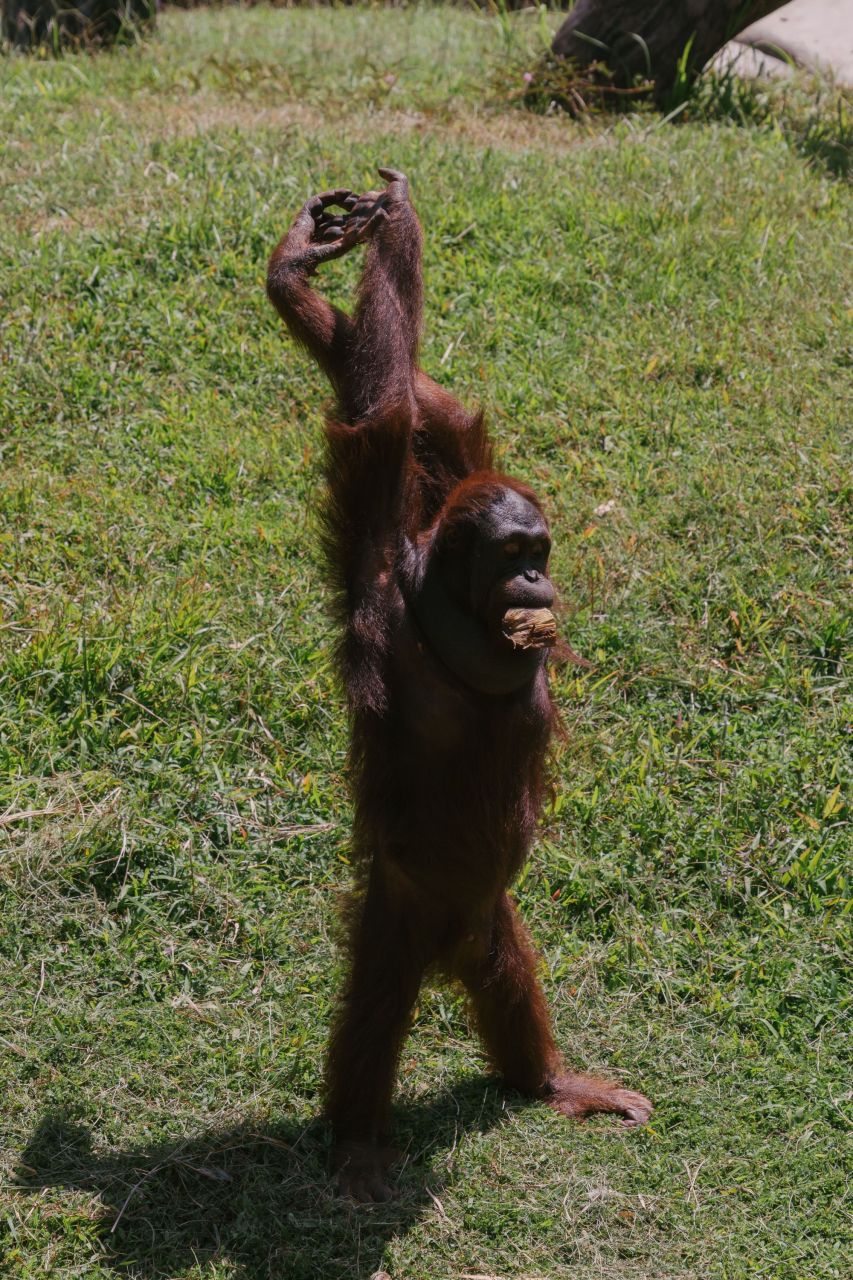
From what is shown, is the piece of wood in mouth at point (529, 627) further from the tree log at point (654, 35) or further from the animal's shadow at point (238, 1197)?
the tree log at point (654, 35)

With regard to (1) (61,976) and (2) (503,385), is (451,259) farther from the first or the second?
(1) (61,976)

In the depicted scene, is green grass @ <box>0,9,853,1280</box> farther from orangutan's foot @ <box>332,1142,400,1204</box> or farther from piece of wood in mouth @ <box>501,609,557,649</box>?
piece of wood in mouth @ <box>501,609,557,649</box>

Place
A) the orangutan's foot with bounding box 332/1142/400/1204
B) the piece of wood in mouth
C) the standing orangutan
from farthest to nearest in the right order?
the orangutan's foot with bounding box 332/1142/400/1204 → the standing orangutan → the piece of wood in mouth

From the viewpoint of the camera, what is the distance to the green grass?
3262mm

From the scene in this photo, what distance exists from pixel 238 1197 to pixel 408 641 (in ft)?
4.32

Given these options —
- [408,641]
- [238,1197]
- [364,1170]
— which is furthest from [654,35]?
[238,1197]

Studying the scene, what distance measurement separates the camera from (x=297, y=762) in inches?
167

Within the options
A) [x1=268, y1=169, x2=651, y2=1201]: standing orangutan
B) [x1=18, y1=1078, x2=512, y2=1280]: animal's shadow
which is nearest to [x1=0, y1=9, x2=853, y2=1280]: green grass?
[x1=18, y1=1078, x2=512, y2=1280]: animal's shadow

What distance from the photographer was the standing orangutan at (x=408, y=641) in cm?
285

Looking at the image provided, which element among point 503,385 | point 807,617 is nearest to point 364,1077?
point 807,617

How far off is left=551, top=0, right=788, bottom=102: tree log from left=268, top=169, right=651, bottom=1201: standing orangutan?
4.80 meters

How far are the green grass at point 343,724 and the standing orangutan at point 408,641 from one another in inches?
16.7

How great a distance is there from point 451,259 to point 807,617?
2328 millimetres

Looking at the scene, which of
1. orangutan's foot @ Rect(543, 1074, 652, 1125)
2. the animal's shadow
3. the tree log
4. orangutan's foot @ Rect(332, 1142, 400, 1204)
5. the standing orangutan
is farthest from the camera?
the tree log
